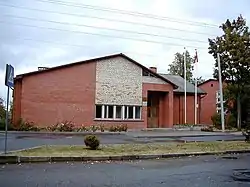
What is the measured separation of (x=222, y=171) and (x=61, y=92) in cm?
2739

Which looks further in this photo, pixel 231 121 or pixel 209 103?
pixel 209 103

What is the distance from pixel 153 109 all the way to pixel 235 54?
36.4ft

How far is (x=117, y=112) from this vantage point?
39.6m

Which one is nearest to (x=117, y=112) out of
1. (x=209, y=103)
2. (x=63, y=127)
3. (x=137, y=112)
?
(x=137, y=112)

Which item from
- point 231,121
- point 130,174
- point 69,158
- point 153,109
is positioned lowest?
point 130,174

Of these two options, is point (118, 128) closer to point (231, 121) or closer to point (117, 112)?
point (117, 112)

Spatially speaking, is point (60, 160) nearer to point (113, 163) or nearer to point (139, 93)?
point (113, 163)

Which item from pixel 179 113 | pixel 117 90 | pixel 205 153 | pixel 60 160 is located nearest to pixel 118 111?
pixel 117 90

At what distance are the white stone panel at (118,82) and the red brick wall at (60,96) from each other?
0.85m

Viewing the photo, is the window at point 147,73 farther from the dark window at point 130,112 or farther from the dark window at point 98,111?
the dark window at point 98,111

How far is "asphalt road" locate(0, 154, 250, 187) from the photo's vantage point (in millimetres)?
8664

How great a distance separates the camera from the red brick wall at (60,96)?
117 ft

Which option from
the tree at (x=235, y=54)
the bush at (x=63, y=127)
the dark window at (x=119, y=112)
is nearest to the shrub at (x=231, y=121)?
the tree at (x=235, y=54)

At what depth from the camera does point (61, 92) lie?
3688 cm
